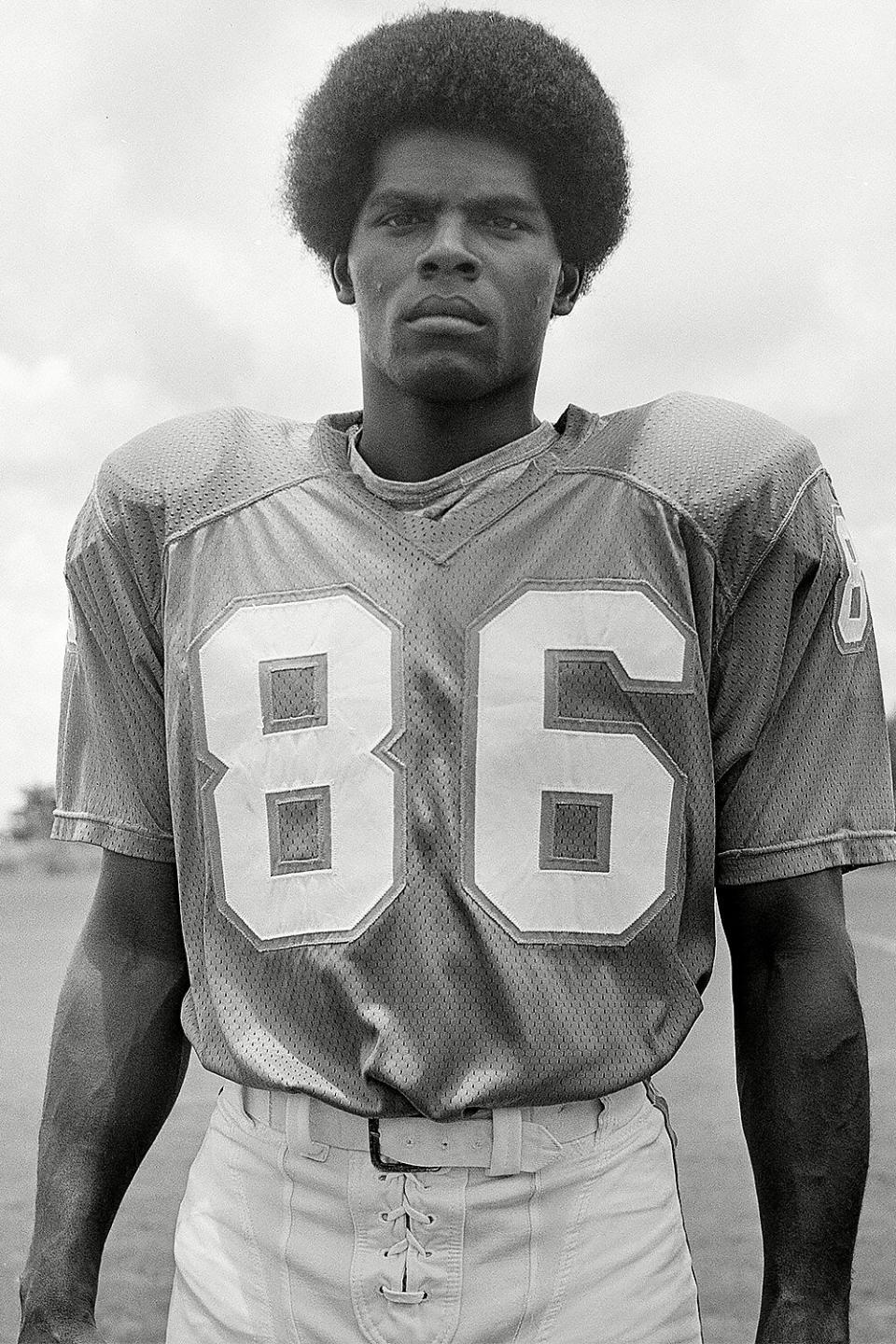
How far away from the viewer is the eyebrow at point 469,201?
151 cm

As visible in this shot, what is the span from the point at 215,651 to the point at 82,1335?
2.17 ft

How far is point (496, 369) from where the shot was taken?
1.50 metres

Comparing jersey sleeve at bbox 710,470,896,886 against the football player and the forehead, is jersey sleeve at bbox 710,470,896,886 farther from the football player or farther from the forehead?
the forehead

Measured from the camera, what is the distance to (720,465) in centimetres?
148

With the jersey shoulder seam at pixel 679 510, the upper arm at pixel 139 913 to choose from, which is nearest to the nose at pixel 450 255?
the jersey shoulder seam at pixel 679 510

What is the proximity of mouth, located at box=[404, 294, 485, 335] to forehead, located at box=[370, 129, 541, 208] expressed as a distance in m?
0.12

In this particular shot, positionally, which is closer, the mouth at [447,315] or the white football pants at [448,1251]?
the white football pants at [448,1251]

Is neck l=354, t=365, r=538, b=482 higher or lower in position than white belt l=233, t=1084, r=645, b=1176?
higher

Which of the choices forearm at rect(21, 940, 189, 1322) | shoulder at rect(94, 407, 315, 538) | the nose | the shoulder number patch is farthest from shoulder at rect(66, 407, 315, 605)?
the shoulder number patch

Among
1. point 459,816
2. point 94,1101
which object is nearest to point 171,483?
point 459,816

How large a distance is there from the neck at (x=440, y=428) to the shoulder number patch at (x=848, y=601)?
1.13ft

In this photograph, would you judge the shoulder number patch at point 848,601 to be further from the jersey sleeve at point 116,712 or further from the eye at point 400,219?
the jersey sleeve at point 116,712

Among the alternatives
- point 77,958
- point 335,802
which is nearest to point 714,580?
point 335,802

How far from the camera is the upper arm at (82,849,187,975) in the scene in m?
1.55
